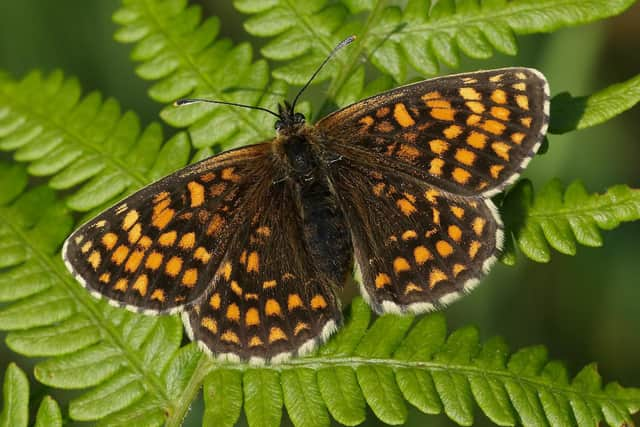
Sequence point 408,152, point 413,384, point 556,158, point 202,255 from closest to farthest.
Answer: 1. point 413,384
2. point 202,255
3. point 408,152
4. point 556,158

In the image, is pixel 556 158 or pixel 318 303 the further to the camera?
pixel 556 158

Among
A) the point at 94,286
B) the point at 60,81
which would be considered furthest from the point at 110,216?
the point at 60,81

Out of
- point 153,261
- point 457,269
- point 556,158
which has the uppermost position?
point 153,261

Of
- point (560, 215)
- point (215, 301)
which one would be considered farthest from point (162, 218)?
point (560, 215)

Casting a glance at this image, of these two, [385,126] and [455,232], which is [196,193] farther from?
[455,232]

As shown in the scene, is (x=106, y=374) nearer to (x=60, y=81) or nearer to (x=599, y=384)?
(x=60, y=81)

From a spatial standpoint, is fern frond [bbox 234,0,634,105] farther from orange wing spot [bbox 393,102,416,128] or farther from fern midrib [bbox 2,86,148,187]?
fern midrib [bbox 2,86,148,187]

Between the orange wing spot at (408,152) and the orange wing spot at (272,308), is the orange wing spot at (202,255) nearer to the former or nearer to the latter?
the orange wing spot at (272,308)
